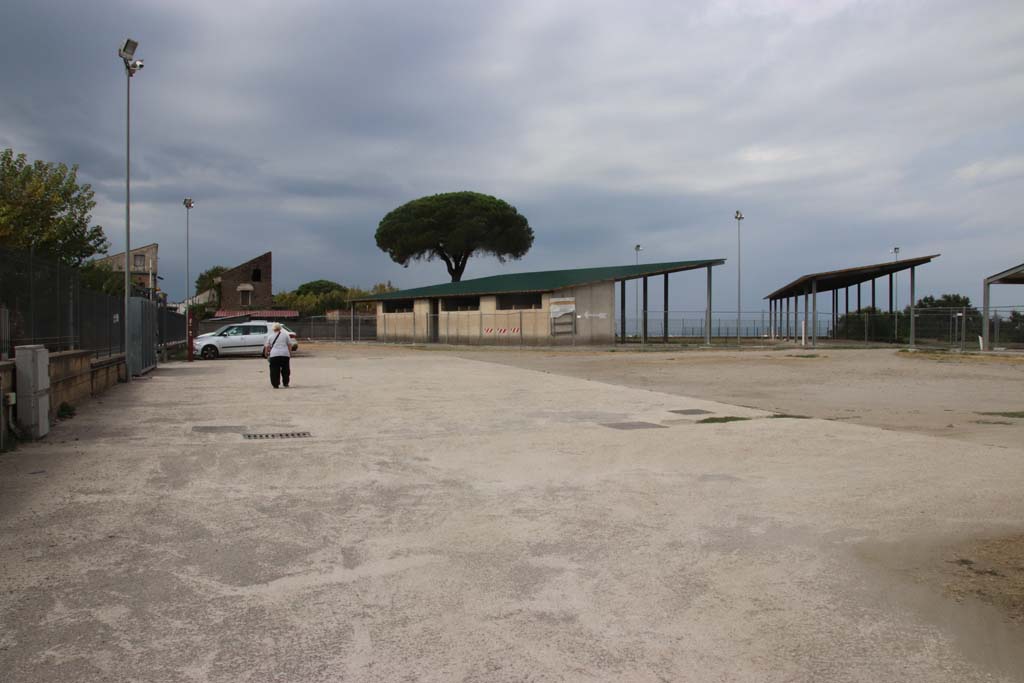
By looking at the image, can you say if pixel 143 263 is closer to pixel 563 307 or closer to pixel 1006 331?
pixel 563 307

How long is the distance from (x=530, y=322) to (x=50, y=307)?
3487 centimetres

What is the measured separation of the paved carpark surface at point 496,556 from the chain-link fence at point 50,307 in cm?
203

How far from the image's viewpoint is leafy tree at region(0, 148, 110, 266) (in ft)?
90.0

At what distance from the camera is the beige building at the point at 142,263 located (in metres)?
40.3

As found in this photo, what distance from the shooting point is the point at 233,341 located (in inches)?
1345

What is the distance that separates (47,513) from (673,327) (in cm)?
4569

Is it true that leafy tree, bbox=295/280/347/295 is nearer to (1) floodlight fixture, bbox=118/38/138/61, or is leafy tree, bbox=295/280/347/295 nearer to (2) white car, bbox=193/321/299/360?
(2) white car, bbox=193/321/299/360

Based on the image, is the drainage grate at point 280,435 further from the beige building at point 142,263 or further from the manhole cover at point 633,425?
the beige building at point 142,263

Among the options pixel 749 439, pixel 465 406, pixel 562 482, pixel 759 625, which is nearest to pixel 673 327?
pixel 465 406

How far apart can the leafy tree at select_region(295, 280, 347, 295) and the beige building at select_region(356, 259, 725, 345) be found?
54593 mm

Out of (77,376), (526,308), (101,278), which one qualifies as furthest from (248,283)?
(77,376)

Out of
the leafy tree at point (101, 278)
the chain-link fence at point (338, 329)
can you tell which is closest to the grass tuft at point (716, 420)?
the leafy tree at point (101, 278)

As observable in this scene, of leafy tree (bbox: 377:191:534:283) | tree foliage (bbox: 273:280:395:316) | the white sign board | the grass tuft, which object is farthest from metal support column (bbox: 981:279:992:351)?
tree foliage (bbox: 273:280:395:316)

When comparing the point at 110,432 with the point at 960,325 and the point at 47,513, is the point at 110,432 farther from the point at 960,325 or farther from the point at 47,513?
the point at 960,325
